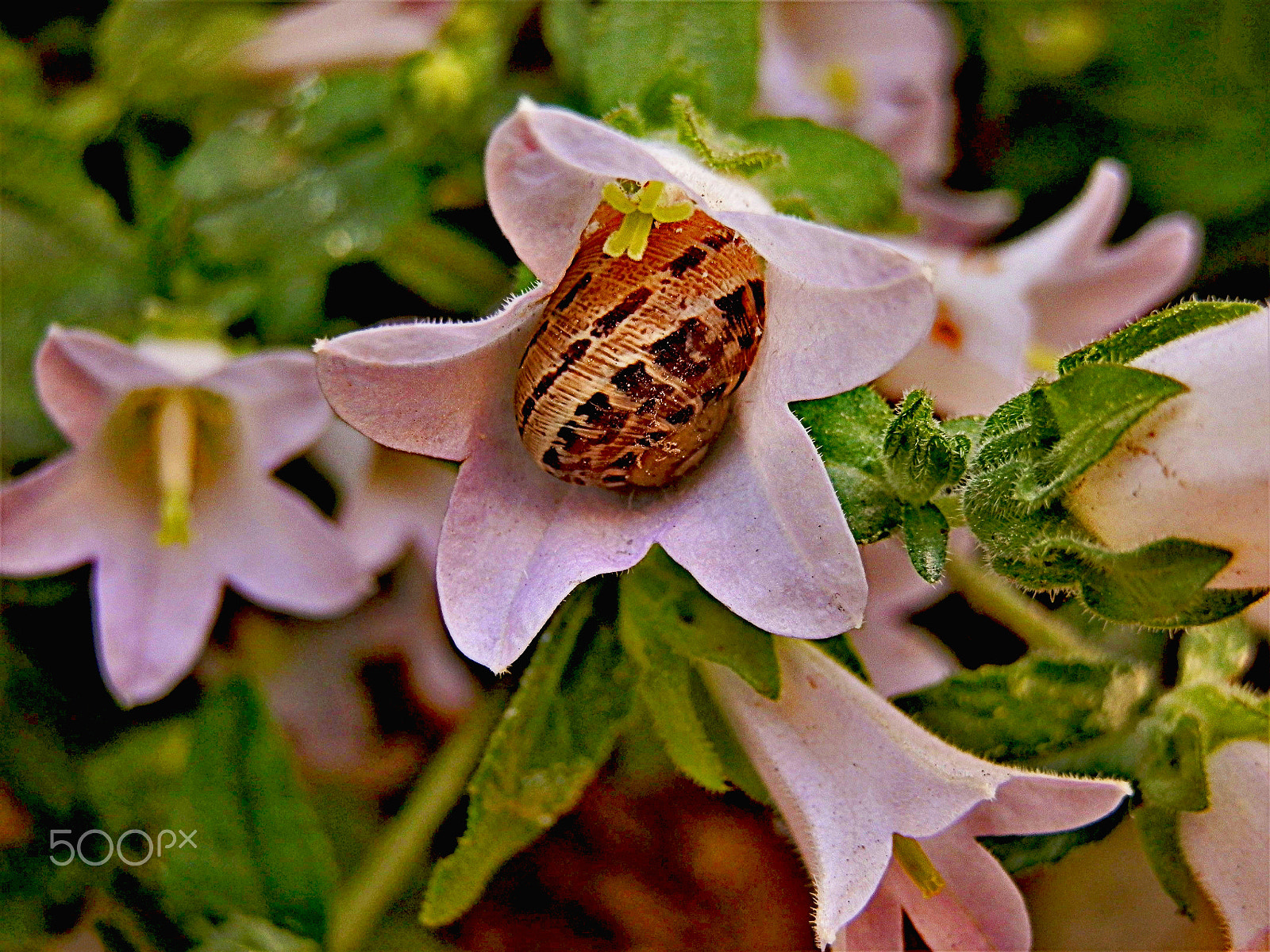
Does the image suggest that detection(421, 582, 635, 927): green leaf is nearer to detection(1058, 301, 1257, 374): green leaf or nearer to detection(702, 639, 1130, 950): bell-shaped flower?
Result: detection(702, 639, 1130, 950): bell-shaped flower

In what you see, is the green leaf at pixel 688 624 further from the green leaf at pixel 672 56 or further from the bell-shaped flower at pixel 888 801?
the green leaf at pixel 672 56

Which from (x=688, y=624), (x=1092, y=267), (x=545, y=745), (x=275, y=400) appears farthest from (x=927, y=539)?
(x=1092, y=267)

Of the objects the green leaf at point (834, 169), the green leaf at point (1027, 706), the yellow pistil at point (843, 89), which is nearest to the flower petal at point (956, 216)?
the yellow pistil at point (843, 89)

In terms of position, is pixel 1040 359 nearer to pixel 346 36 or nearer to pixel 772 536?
pixel 772 536

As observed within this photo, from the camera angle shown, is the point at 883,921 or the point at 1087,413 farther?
the point at 883,921

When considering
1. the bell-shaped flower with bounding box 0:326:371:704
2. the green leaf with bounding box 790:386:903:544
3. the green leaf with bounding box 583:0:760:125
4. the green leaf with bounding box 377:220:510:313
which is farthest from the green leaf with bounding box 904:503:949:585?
the green leaf with bounding box 377:220:510:313

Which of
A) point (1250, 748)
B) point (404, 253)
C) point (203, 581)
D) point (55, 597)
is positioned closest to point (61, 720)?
point (55, 597)
